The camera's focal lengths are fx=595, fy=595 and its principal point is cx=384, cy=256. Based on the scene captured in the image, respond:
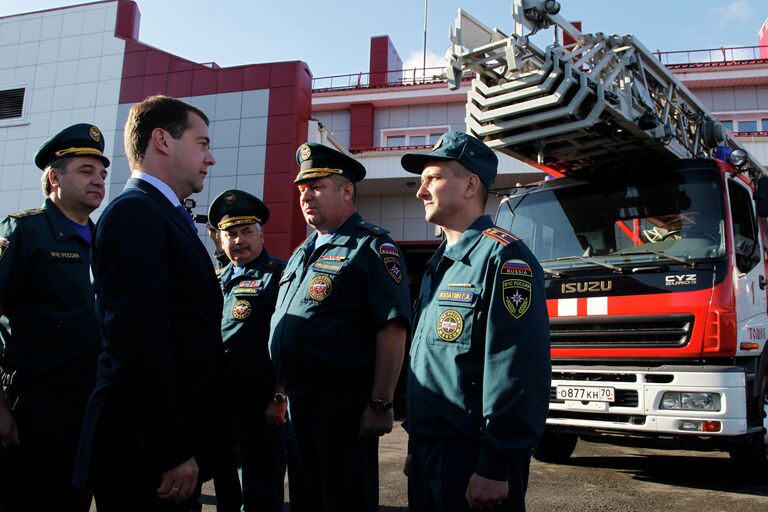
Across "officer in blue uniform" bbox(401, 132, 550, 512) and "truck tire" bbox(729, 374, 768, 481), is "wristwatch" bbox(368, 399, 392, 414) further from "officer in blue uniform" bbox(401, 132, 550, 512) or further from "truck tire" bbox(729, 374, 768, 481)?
"truck tire" bbox(729, 374, 768, 481)

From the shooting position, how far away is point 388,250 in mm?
2898

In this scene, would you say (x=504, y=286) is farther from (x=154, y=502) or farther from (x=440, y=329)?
(x=154, y=502)

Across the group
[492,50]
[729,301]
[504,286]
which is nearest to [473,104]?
[492,50]

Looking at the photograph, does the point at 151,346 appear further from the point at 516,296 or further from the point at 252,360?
the point at 252,360

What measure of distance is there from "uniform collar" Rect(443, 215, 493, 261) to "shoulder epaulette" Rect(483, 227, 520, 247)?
0.03 meters

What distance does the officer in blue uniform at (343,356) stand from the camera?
257cm

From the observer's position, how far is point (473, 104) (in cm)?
520

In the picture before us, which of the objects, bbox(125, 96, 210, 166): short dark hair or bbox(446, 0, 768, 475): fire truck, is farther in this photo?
bbox(446, 0, 768, 475): fire truck

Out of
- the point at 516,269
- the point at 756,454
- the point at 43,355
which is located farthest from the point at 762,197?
the point at 43,355

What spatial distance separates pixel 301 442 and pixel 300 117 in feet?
33.0

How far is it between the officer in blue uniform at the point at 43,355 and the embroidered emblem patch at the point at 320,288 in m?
1.04

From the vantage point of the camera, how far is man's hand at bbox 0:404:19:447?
2.53 m

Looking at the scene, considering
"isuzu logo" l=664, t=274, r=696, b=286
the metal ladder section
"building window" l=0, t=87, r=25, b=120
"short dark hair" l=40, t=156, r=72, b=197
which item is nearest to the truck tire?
"isuzu logo" l=664, t=274, r=696, b=286

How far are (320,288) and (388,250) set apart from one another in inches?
14.9
